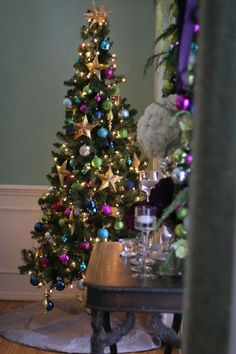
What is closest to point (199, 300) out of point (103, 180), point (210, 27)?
point (210, 27)

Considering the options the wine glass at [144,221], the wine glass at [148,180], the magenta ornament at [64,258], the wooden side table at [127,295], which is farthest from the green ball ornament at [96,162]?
the wooden side table at [127,295]

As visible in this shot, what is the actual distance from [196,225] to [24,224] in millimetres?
3726

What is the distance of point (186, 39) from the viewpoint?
6.49 ft

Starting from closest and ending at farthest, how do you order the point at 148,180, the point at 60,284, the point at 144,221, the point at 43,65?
the point at 144,221
the point at 148,180
the point at 60,284
the point at 43,65

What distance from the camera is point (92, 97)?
152 inches

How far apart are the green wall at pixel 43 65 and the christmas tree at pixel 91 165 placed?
2.54 ft

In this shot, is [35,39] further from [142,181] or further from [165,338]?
[165,338]

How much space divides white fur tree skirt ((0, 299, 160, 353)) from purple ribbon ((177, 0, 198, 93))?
2.22 metres

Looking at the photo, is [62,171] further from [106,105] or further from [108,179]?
[106,105]

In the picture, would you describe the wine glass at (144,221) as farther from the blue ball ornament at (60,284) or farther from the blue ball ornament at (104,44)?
the blue ball ornament at (104,44)

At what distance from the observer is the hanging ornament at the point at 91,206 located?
149 inches

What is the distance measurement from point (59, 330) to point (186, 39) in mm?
2554

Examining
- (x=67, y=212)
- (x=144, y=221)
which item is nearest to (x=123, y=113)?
(x=67, y=212)

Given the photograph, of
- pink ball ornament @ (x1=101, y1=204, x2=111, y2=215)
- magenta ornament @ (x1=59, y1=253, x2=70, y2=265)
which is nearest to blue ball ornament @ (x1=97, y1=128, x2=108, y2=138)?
pink ball ornament @ (x1=101, y1=204, x2=111, y2=215)
